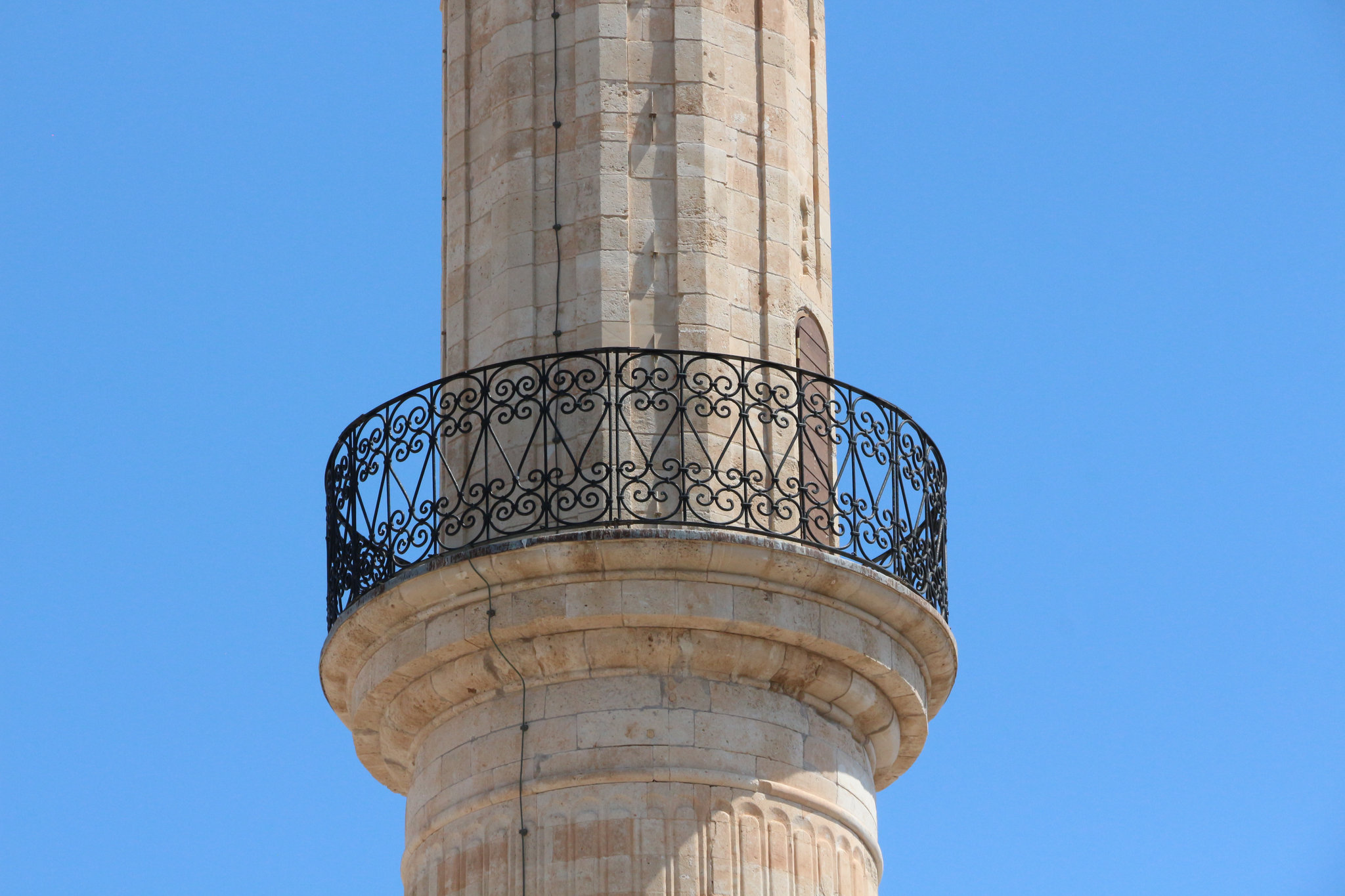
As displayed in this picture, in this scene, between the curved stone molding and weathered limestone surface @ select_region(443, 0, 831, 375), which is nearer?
the curved stone molding

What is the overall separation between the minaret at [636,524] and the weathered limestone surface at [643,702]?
17mm

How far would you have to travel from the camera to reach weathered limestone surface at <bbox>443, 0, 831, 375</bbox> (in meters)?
16.1

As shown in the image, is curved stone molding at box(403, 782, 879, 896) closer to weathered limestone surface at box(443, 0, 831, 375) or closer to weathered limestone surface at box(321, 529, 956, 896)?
weathered limestone surface at box(321, 529, 956, 896)

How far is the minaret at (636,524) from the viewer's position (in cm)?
1514

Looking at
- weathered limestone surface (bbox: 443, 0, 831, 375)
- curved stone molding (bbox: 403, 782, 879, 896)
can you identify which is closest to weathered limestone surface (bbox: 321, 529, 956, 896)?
curved stone molding (bbox: 403, 782, 879, 896)

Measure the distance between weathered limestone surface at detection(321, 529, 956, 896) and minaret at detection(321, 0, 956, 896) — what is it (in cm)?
2

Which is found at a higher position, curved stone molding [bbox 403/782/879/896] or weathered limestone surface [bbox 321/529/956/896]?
weathered limestone surface [bbox 321/529/956/896]

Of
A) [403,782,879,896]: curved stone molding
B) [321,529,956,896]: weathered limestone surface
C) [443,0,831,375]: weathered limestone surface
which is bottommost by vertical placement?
[403,782,879,896]: curved stone molding

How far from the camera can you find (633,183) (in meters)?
16.3

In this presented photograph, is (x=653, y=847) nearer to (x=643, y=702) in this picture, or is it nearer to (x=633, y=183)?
(x=643, y=702)

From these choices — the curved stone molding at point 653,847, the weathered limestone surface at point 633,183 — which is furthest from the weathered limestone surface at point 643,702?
the weathered limestone surface at point 633,183

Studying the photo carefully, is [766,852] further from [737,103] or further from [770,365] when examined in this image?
[737,103]

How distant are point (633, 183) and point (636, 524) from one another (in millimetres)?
2254

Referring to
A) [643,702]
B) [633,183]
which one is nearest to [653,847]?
[643,702]
